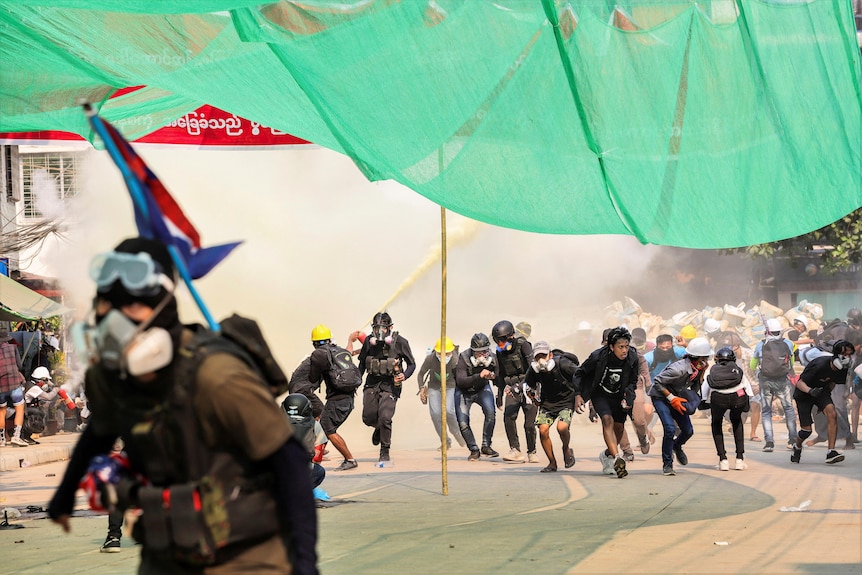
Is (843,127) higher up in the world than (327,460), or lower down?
higher up

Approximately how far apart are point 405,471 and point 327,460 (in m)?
2.41

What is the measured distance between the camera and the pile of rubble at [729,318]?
117 ft

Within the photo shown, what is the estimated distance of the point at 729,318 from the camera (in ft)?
125

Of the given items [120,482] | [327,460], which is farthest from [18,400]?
[120,482]

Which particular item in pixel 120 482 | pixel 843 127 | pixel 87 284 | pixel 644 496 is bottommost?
pixel 644 496

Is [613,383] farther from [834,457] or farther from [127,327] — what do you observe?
[127,327]

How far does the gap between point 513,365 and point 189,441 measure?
532 inches

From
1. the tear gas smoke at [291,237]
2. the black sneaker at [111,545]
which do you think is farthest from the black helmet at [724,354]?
the tear gas smoke at [291,237]

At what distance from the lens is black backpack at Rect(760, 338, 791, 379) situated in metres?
17.3

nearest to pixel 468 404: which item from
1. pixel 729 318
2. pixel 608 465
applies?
pixel 608 465

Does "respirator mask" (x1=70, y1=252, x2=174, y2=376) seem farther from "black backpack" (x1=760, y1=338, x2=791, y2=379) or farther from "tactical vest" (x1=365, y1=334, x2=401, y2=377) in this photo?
"black backpack" (x1=760, y1=338, x2=791, y2=379)

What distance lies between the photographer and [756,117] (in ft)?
24.2

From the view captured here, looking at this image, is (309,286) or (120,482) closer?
(120,482)

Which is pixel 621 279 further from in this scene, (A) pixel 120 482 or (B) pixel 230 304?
(A) pixel 120 482
